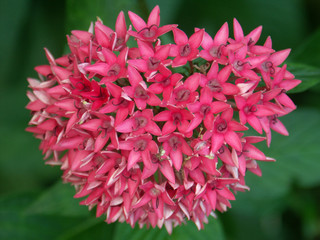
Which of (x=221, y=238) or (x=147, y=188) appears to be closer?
(x=147, y=188)

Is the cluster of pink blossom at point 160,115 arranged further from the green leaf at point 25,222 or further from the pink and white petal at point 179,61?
the green leaf at point 25,222

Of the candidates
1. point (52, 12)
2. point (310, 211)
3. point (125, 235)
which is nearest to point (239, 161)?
point (125, 235)

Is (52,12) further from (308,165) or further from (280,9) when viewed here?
(308,165)

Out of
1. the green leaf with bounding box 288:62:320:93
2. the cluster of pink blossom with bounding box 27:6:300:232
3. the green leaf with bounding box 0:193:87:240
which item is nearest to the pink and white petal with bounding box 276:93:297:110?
the cluster of pink blossom with bounding box 27:6:300:232

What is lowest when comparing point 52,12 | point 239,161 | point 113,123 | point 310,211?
point 310,211

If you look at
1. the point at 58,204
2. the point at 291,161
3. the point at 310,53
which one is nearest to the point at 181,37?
the point at 310,53

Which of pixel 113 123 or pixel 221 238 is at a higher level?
pixel 113 123
